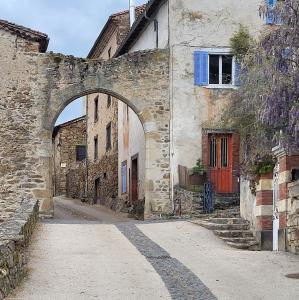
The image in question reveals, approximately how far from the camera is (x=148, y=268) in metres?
10.6

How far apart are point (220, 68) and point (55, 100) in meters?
5.69

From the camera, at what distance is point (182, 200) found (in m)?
21.1

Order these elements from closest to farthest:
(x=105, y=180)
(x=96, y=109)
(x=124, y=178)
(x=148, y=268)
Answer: (x=148, y=268) < (x=124, y=178) < (x=105, y=180) < (x=96, y=109)

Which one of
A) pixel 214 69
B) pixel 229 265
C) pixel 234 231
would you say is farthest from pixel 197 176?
pixel 229 265

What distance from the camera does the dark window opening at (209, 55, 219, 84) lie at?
2192 centimetres

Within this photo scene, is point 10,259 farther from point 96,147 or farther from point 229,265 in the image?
point 96,147

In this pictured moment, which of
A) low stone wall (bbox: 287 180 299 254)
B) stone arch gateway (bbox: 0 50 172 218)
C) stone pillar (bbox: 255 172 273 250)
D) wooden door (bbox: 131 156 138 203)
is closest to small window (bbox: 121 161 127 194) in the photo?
wooden door (bbox: 131 156 138 203)

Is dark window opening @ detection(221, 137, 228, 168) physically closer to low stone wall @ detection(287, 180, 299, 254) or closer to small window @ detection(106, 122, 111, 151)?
low stone wall @ detection(287, 180, 299, 254)

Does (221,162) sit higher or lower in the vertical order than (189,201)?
higher

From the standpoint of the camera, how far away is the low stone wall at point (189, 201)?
20.7 metres

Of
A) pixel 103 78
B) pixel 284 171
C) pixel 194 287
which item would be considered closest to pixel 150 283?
pixel 194 287

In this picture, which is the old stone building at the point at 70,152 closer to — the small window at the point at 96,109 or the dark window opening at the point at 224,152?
the small window at the point at 96,109

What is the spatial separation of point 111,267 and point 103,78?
12021 mm

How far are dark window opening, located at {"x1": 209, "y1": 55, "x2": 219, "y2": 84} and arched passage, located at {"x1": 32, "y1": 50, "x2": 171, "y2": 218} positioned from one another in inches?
60.4
